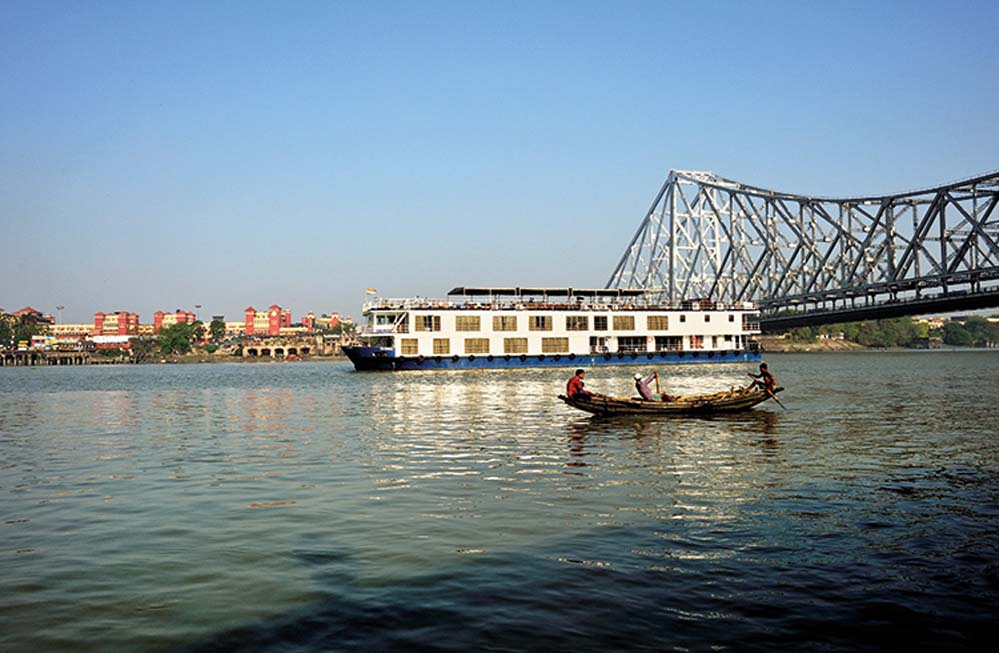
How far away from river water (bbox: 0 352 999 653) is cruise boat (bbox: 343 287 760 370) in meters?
48.7

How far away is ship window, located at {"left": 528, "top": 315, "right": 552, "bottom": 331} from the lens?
260 feet

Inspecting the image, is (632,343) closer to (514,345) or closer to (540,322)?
(540,322)

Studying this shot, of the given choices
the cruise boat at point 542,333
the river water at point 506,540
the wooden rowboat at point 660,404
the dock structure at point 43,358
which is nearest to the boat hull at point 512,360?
the cruise boat at point 542,333

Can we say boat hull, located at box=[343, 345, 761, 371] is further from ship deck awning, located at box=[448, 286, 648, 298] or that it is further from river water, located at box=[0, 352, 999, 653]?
river water, located at box=[0, 352, 999, 653]

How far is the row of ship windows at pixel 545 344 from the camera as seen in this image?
74.5m

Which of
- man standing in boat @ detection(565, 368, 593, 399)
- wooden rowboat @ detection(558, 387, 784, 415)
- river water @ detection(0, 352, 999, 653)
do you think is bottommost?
river water @ detection(0, 352, 999, 653)

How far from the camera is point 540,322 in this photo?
79.8 m

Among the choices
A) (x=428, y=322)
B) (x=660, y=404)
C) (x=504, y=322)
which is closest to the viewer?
(x=660, y=404)

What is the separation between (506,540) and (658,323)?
246 ft

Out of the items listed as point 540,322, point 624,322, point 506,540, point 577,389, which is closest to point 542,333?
point 540,322

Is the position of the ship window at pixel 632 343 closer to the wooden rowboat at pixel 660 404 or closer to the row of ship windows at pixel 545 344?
the row of ship windows at pixel 545 344

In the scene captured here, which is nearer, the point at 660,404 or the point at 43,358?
the point at 660,404

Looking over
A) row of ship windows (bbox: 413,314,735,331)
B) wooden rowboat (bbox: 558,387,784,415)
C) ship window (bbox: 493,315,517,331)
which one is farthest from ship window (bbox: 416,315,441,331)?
wooden rowboat (bbox: 558,387,784,415)

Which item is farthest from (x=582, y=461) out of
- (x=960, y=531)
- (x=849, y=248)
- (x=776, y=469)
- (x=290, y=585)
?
(x=849, y=248)
